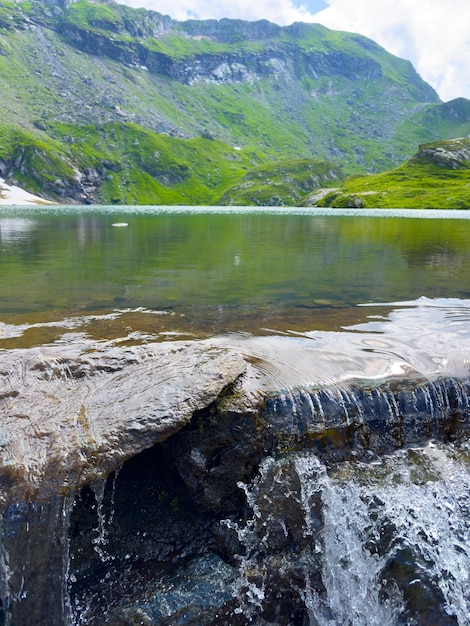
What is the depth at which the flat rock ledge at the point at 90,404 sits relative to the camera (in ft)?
26.3

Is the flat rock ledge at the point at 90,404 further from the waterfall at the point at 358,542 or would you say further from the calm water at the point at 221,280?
the calm water at the point at 221,280

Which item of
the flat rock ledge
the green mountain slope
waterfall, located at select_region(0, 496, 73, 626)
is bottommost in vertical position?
waterfall, located at select_region(0, 496, 73, 626)

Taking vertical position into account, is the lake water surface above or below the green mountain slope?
below

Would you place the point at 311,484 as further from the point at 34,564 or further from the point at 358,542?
the point at 34,564

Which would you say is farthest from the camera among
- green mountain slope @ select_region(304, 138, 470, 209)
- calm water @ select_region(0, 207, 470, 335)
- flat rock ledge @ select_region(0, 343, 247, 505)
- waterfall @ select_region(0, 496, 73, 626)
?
green mountain slope @ select_region(304, 138, 470, 209)

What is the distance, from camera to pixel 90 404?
952 cm

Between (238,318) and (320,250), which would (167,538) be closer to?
(238,318)

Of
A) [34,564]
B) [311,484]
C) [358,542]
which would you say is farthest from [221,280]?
[34,564]

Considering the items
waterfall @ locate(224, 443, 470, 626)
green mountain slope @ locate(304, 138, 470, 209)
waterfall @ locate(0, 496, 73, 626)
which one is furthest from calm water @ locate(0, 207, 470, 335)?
green mountain slope @ locate(304, 138, 470, 209)

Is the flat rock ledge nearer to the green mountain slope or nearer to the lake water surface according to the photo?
the lake water surface

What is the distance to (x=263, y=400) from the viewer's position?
1020cm

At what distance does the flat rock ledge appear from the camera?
8.02 meters

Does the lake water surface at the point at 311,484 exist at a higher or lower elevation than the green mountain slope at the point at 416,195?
lower

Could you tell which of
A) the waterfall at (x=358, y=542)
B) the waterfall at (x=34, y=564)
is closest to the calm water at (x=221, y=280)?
the waterfall at (x=358, y=542)
